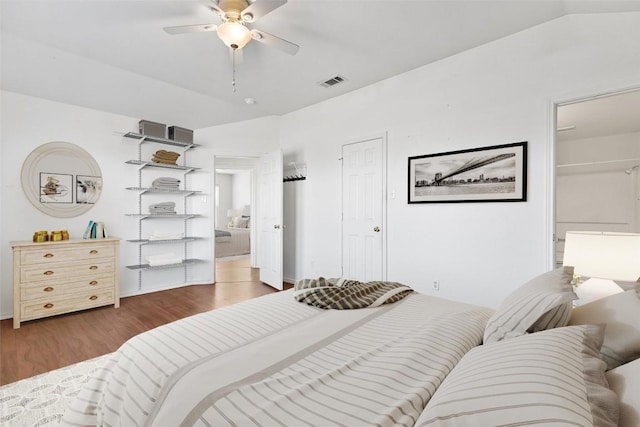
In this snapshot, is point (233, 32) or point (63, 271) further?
point (63, 271)

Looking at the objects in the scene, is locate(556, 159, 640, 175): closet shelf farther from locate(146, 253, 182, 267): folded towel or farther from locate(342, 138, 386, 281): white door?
locate(146, 253, 182, 267): folded towel

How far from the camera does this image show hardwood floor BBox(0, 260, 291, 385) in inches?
90.1

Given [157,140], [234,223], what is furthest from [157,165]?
[234,223]

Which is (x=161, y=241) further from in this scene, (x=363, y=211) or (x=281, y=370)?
(x=281, y=370)

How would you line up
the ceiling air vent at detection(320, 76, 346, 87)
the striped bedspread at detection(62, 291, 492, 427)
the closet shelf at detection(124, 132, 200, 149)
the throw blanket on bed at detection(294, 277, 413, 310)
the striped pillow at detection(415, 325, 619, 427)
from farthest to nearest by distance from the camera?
the closet shelf at detection(124, 132, 200, 149)
the ceiling air vent at detection(320, 76, 346, 87)
the throw blanket on bed at detection(294, 277, 413, 310)
the striped bedspread at detection(62, 291, 492, 427)
the striped pillow at detection(415, 325, 619, 427)

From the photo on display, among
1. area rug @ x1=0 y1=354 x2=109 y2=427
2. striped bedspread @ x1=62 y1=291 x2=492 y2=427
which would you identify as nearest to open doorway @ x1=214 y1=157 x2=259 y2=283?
area rug @ x1=0 y1=354 x2=109 y2=427

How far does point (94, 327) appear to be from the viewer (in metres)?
2.96

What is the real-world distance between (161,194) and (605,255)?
4945 millimetres

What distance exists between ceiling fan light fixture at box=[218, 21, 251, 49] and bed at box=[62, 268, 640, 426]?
1920 millimetres

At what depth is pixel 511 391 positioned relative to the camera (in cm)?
60

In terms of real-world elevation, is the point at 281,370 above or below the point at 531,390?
below

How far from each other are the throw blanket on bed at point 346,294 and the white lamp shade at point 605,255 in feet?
3.11

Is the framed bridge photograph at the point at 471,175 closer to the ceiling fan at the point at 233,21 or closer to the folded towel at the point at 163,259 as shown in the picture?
the ceiling fan at the point at 233,21

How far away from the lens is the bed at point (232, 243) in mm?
7160
